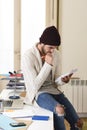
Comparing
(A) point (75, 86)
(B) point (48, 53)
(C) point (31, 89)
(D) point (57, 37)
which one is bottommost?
(A) point (75, 86)

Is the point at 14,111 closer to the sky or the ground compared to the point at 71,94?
closer to the sky

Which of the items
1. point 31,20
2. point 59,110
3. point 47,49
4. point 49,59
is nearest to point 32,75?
point 49,59

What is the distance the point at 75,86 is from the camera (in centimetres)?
411

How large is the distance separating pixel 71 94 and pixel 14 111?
204 centimetres

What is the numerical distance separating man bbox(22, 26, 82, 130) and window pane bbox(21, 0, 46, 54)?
1834 mm

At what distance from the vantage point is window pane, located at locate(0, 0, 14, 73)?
439 cm

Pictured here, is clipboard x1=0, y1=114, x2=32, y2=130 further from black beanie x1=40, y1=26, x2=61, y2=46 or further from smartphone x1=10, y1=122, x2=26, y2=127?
black beanie x1=40, y1=26, x2=61, y2=46

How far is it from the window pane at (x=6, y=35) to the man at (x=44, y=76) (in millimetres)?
1978

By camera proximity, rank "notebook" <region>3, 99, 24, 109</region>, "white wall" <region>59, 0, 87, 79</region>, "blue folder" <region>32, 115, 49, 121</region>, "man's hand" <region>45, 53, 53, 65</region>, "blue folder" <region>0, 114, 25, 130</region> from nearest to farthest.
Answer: "blue folder" <region>0, 114, 25, 130</region>, "blue folder" <region>32, 115, 49, 121</region>, "notebook" <region>3, 99, 24, 109</region>, "man's hand" <region>45, 53, 53, 65</region>, "white wall" <region>59, 0, 87, 79</region>

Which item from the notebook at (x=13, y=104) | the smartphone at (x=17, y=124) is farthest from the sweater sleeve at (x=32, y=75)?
the smartphone at (x=17, y=124)

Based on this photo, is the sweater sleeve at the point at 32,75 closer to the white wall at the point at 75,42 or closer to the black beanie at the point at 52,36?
the black beanie at the point at 52,36

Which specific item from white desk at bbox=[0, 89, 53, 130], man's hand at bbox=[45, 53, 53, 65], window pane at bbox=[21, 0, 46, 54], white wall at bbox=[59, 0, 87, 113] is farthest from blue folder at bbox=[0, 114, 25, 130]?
window pane at bbox=[21, 0, 46, 54]

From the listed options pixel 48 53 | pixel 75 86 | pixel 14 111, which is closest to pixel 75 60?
pixel 75 86

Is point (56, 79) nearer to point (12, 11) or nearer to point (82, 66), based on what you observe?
point (82, 66)
